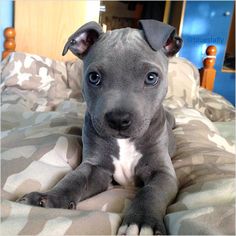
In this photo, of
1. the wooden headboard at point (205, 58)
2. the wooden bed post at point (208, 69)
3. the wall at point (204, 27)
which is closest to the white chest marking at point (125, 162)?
the wooden headboard at point (205, 58)

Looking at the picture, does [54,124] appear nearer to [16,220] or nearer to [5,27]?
[16,220]

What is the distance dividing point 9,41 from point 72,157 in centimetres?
161

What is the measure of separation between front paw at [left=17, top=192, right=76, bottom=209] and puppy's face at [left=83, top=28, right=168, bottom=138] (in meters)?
0.23

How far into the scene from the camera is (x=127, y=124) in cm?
92

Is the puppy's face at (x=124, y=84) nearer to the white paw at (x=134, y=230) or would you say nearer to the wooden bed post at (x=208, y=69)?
the white paw at (x=134, y=230)

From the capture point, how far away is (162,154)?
3.67 feet

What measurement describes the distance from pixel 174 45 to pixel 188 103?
1210 mm

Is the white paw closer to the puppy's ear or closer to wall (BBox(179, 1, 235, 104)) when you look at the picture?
the puppy's ear

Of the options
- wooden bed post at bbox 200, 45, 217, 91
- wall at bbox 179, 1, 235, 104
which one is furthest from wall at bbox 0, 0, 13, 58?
wall at bbox 179, 1, 235, 104

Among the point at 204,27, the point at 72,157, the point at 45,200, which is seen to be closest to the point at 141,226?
the point at 45,200

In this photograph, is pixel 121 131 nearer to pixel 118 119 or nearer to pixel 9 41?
pixel 118 119

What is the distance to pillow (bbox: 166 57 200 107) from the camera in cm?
230

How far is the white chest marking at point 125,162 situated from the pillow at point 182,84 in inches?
47.6

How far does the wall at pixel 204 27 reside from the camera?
3.83 metres
